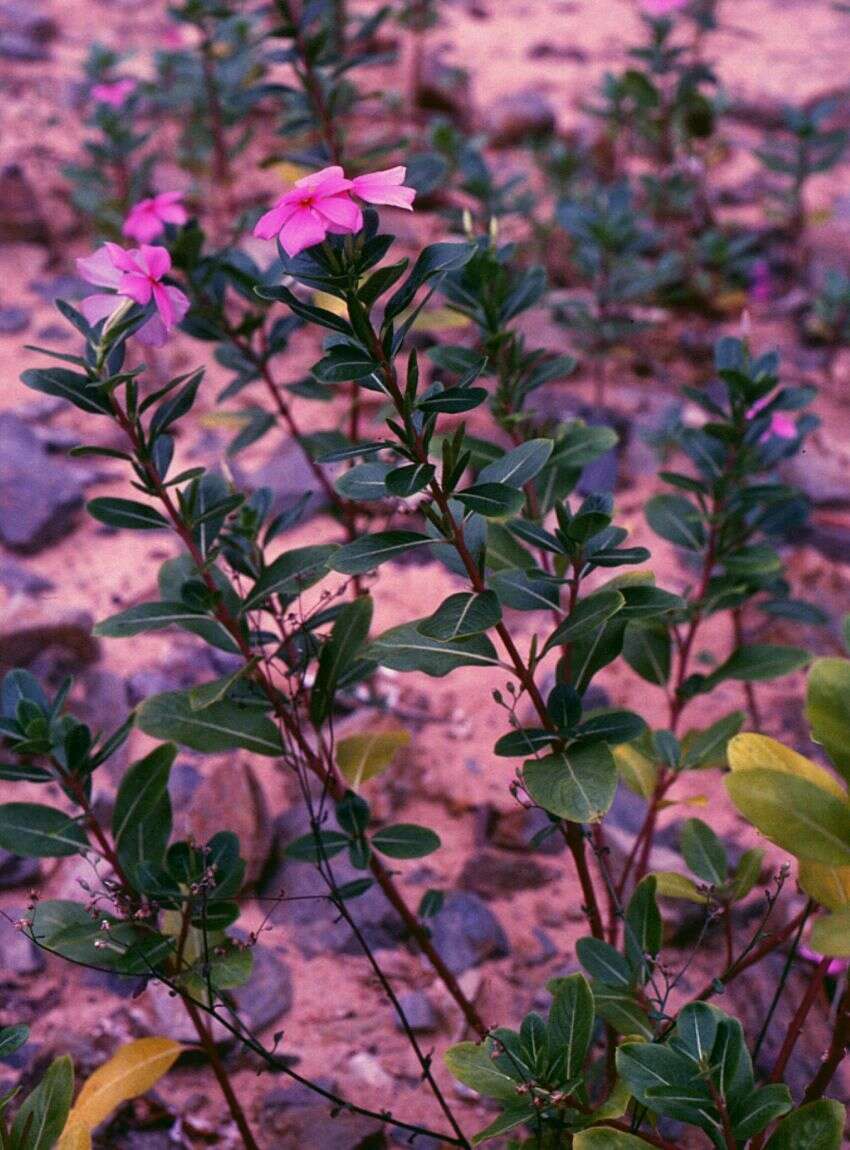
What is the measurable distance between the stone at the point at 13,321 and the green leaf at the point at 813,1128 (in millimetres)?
4217

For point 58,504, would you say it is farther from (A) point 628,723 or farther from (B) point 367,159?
(A) point 628,723

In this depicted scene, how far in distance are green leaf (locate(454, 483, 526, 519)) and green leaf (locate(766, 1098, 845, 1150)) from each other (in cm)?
87

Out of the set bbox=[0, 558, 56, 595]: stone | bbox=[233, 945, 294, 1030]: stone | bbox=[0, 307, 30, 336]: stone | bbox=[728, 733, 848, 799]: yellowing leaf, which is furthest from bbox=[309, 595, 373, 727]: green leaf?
bbox=[0, 307, 30, 336]: stone

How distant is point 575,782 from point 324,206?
2.88 ft

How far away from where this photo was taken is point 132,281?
1704 mm

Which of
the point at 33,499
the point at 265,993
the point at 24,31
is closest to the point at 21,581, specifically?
the point at 33,499

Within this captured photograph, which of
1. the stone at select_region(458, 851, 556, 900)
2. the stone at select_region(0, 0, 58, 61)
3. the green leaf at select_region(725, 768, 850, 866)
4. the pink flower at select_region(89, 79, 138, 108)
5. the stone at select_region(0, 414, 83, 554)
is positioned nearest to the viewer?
the green leaf at select_region(725, 768, 850, 866)

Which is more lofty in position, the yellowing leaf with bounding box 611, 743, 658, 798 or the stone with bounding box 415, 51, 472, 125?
the stone with bounding box 415, 51, 472, 125

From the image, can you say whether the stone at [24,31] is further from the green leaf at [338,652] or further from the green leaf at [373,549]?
the green leaf at [373,549]

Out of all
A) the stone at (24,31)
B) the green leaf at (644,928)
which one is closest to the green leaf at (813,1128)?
the green leaf at (644,928)

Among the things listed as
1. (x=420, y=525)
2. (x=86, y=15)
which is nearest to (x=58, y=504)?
(x=420, y=525)

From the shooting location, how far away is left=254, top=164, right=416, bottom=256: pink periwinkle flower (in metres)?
1.42

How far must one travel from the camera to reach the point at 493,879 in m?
2.76

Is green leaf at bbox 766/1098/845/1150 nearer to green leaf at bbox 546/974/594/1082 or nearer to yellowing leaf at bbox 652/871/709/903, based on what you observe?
green leaf at bbox 546/974/594/1082
